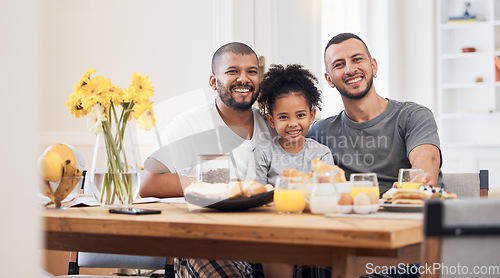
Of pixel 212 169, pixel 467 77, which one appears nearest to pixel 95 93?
pixel 212 169

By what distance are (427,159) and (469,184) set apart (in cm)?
19

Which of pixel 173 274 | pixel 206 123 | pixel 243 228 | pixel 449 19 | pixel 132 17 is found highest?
pixel 449 19

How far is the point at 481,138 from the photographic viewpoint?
6250mm

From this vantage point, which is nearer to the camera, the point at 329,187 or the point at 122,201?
the point at 329,187

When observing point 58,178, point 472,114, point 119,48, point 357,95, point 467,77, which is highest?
point 467,77

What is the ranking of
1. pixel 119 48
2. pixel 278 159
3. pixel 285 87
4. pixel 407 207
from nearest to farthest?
pixel 407 207 < pixel 278 159 < pixel 285 87 < pixel 119 48

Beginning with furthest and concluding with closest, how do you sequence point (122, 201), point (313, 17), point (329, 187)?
point (313, 17)
point (122, 201)
point (329, 187)

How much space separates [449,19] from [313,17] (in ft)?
6.57

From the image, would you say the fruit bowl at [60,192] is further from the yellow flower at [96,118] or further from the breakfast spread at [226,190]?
the breakfast spread at [226,190]

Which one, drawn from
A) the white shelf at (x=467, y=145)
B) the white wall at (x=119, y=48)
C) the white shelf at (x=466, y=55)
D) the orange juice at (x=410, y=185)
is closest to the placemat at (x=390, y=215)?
the orange juice at (x=410, y=185)

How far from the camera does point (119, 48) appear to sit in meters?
4.11

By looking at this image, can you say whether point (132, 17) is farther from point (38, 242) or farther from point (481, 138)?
point (481, 138)

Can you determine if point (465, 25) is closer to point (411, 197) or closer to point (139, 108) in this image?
point (411, 197)

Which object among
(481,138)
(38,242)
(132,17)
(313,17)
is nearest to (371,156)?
(38,242)
